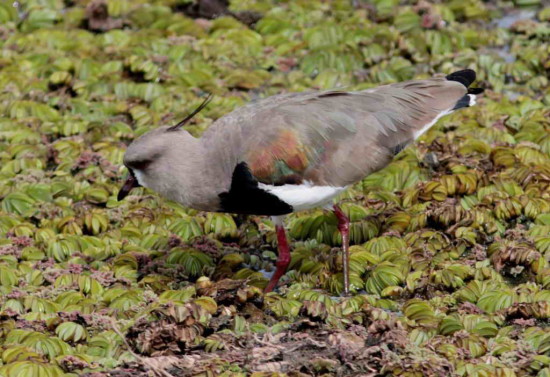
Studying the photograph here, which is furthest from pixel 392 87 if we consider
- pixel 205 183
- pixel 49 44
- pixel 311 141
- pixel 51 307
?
pixel 49 44

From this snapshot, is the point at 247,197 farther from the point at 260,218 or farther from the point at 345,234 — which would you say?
the point at 260,218

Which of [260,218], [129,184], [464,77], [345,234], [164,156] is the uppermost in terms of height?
[464,77]

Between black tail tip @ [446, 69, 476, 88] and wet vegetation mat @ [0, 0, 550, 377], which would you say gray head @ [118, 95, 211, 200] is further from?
black tail tip @ [446, 69, 476, 88]

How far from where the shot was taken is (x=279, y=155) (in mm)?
6770

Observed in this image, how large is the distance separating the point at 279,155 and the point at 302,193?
31cm

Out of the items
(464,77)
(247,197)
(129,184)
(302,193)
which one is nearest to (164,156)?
(129,184)

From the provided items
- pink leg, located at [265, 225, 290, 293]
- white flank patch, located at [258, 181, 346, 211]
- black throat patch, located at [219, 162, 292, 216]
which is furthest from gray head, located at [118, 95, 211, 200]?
pink leg, located at [265, 225, 290, 293]

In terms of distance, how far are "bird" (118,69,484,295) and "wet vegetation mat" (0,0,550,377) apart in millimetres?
558

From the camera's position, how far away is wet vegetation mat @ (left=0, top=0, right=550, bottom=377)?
6.07 metres

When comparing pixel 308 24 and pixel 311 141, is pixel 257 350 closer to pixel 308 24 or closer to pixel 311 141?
pixel 311 141

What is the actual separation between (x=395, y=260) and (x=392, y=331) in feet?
3.89

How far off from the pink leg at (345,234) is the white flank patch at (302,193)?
0.28m

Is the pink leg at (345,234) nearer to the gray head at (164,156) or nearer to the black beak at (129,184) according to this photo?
the gray head at (164,156)

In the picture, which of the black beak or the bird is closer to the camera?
the bird
